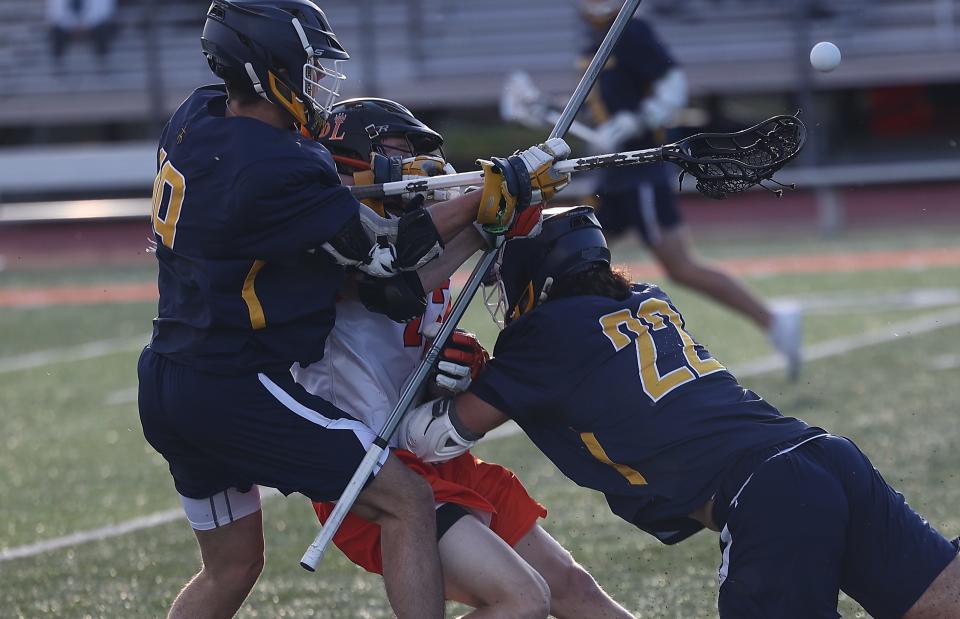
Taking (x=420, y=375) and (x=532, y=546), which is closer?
(x=420, y=375)

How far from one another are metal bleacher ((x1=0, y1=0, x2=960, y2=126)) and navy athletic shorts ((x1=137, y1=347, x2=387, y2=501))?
13810mm

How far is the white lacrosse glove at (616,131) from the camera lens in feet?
27.2

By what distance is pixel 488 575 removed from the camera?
3.26 metres

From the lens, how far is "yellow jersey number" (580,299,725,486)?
321cm

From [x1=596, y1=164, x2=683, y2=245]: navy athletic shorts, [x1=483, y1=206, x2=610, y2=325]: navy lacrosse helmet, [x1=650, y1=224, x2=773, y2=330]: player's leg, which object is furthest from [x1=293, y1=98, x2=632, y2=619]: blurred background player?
[x1=596, y1=164, x2=683, y2=245]: navy athletic shorts

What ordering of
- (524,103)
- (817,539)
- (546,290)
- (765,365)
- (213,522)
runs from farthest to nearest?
(524,103)
(765,365)
(213,522)
(546,290)
(817,539)

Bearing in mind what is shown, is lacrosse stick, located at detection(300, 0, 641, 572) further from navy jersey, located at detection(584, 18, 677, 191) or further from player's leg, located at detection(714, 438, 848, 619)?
navy jersey, located at detection(584, 18, 677, 191)

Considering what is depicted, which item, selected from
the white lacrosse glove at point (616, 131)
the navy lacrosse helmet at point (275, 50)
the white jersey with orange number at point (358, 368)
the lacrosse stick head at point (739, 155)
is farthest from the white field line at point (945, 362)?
the navy lacrosse helmet at point (275, 50)

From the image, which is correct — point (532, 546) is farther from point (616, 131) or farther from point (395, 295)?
point (616, 131)

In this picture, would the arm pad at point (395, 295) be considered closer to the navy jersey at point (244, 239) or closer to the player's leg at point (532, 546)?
the navy jersey at point (244, 239)

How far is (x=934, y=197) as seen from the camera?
16547 mm

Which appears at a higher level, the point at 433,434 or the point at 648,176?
the point at 433,434

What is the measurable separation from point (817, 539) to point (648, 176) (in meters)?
4.96

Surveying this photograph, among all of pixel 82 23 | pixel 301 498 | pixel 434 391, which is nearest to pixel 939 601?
pixel 434 391
